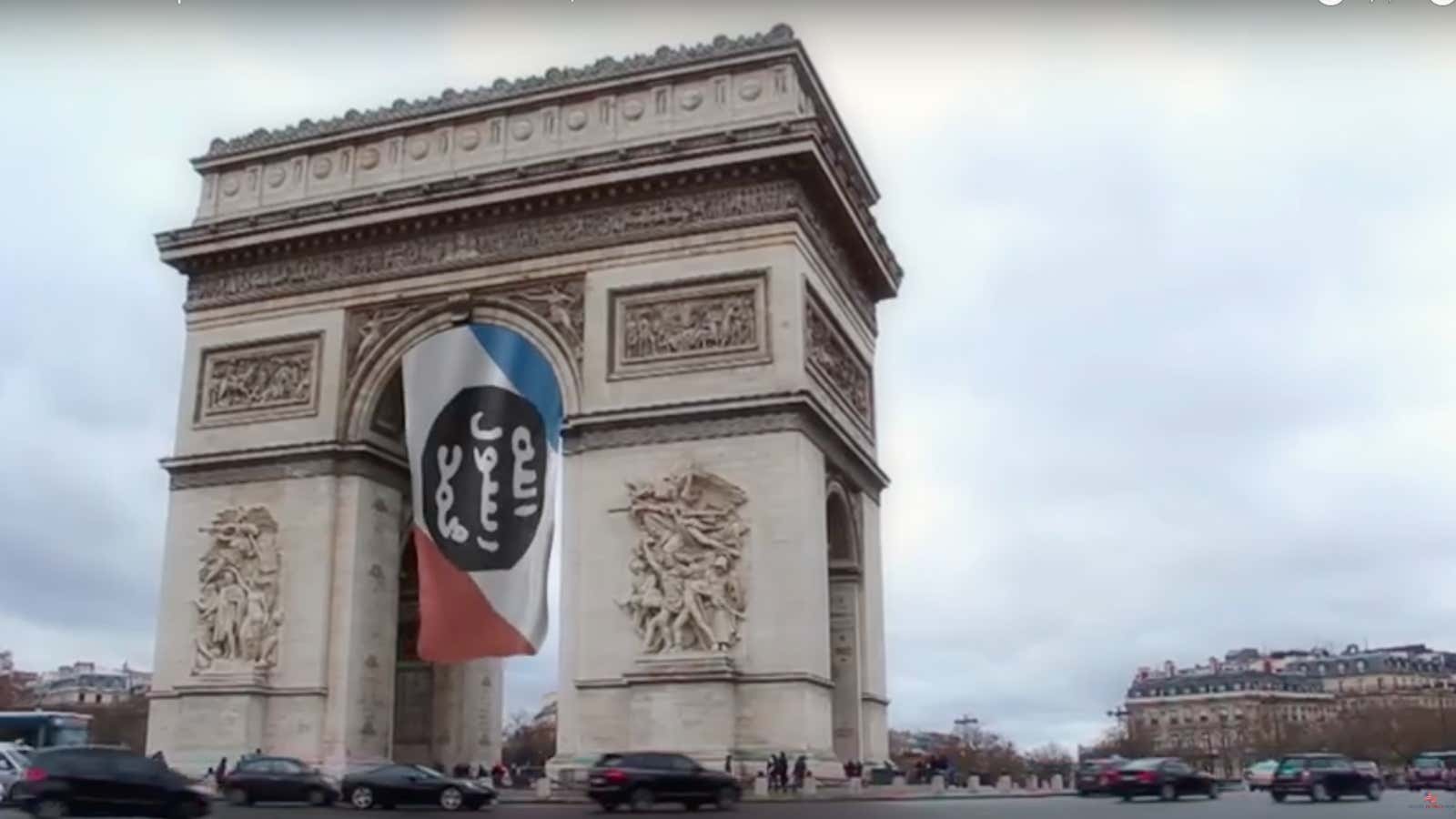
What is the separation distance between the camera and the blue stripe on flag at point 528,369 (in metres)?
27.5

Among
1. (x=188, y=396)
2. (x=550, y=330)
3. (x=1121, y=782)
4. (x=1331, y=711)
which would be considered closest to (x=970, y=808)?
(x=1121, y=782)

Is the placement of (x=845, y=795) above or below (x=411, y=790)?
below

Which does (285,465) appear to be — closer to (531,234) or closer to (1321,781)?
(531,234)

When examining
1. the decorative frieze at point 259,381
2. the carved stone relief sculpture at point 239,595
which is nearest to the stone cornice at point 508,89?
the decorative frieze at point 259,381

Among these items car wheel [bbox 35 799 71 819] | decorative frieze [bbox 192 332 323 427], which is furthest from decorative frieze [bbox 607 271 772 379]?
car wheel [bbox 35 799 71 819]

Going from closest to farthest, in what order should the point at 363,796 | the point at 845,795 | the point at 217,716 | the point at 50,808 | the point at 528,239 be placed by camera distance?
the point at 50,808, the point at 363,796, the point at 845,795, the point at 217,716, the point at 528,239

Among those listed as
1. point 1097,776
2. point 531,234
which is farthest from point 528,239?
point 1097,776

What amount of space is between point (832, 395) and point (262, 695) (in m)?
11.9

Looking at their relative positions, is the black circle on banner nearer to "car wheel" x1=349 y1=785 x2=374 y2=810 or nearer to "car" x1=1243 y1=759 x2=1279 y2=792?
"car wheel" x1=349 y1=785 x2=374 y2=810

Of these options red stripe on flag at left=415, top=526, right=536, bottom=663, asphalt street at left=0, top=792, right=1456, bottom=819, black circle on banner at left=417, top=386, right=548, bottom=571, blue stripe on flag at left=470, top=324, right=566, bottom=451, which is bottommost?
asphalt street at left=0, top=792, right=1456, bottom=819

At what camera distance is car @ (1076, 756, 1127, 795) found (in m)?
25.8

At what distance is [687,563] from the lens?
81.9ft

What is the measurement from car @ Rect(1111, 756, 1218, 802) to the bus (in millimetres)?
22648

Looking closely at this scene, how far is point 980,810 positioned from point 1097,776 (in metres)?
7.69
